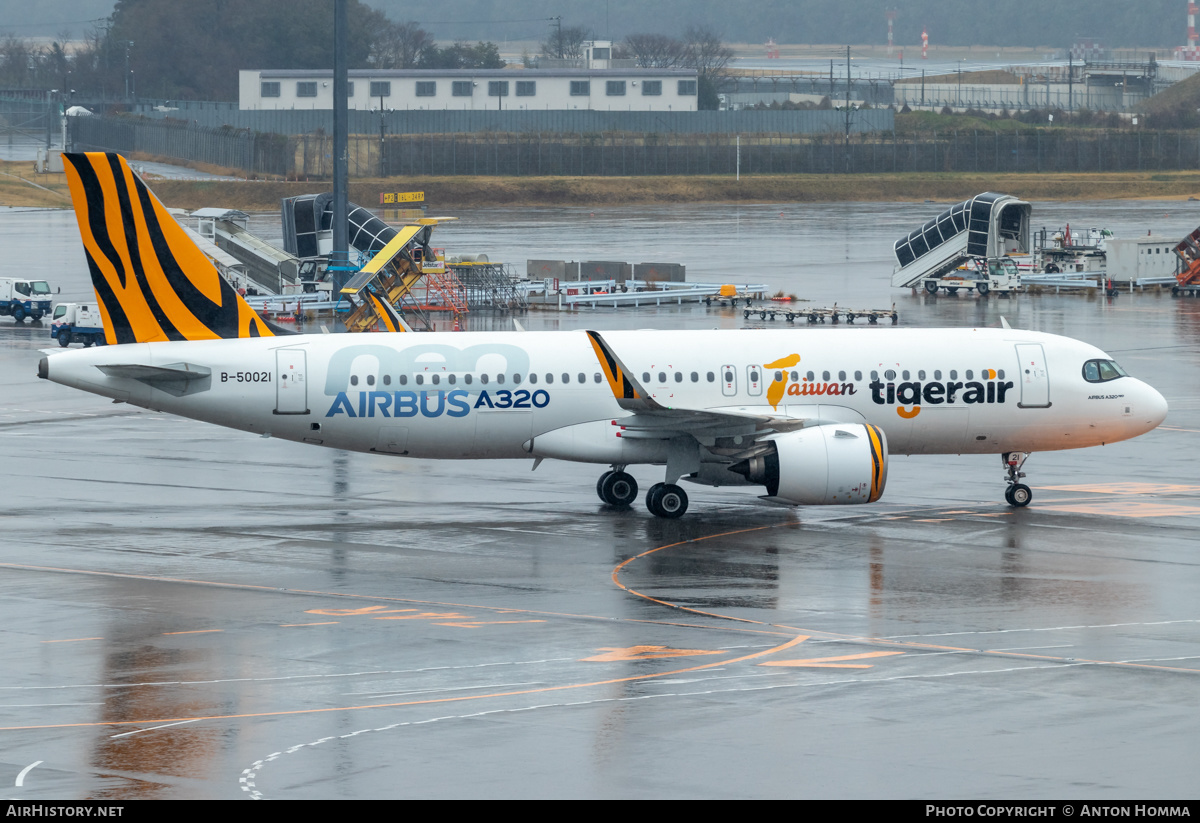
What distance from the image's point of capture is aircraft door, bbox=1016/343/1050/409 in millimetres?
42594

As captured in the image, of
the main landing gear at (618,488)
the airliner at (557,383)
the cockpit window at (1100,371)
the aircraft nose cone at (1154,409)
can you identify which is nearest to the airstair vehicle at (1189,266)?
the aircraft nose cone at (1154,409)

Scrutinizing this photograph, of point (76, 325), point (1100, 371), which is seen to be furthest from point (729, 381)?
point (76, 325)

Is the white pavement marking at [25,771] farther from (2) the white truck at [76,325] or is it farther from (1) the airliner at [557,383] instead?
(2) the white truck at [76,325]

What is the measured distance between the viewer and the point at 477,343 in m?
42.3

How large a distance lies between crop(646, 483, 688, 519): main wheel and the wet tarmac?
19.9 inches

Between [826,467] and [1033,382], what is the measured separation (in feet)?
24.7

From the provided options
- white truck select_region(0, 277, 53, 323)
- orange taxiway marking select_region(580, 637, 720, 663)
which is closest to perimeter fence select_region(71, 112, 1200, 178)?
white truck select_region(0, 277, 53, 323)

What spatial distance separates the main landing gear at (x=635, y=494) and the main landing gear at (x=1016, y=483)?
8.60 m

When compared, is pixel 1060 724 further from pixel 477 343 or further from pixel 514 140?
pixel 514 140

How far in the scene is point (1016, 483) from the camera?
43062 millimetres

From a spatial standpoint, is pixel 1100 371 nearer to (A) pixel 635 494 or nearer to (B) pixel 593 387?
(A) pixel 635 494

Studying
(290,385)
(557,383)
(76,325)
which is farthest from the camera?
(76,325)
